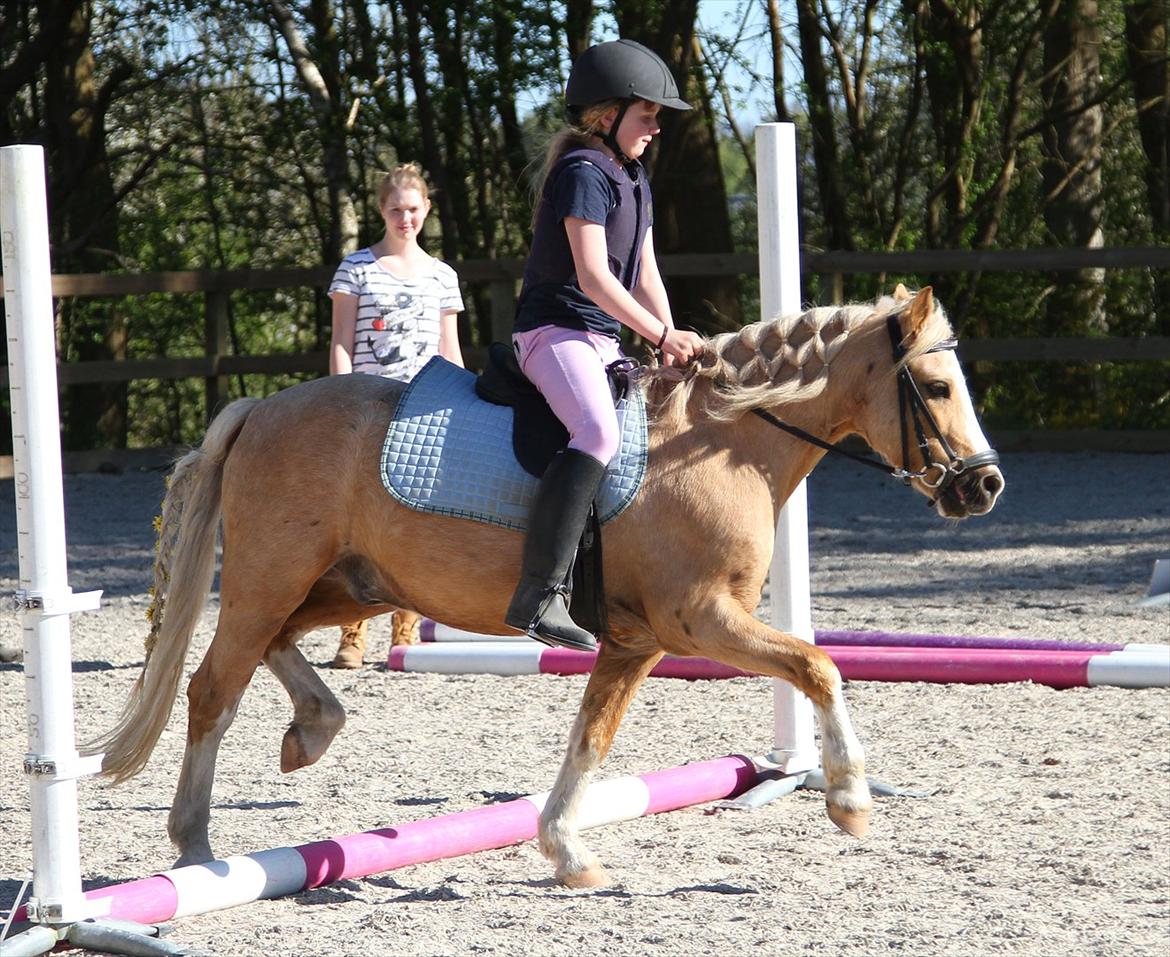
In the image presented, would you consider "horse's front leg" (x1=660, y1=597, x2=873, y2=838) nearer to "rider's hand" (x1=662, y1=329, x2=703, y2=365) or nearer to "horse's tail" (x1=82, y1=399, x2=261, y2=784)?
"rider's hand" (x1=662, y1=329, x2=703, y2=365)

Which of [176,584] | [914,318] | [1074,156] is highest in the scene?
[1074,156]

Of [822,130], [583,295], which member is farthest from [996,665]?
[822,130]

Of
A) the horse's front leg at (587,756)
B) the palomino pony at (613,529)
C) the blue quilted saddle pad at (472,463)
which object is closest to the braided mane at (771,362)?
the palomino pony at (613,529)

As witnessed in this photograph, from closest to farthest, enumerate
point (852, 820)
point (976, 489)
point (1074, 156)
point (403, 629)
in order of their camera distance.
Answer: point (852, 820)
point (976, 489)
point (403, 629)
point (1074, 156)

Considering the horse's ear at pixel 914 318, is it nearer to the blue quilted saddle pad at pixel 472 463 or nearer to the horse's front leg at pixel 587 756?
the blue quilted saddle pad at pixel 472 463

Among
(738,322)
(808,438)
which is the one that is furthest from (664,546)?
(738,322)

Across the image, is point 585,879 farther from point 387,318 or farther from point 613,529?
point 387,318

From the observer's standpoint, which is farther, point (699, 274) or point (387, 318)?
point (699, 274)

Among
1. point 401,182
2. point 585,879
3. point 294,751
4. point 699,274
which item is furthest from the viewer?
point 699,274

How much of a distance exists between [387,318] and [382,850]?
2.83m

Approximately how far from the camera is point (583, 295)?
4.07 meters

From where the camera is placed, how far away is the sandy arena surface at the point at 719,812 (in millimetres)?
3611

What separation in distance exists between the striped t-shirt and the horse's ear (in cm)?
276

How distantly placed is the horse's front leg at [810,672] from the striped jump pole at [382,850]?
2.19 ft
